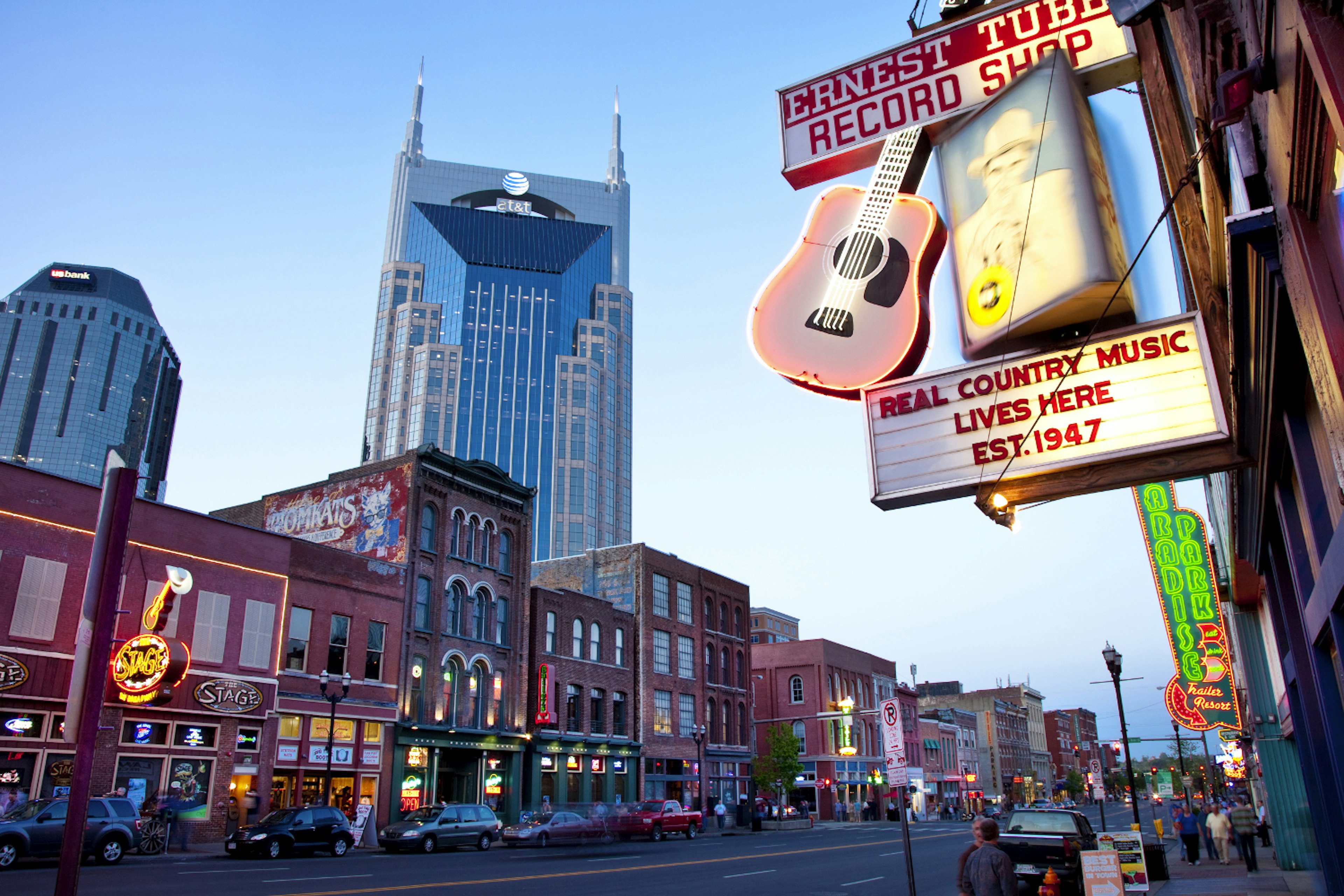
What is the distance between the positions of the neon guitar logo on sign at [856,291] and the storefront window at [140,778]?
90.6 ft

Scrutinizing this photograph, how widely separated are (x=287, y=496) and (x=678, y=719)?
2664 centimetres

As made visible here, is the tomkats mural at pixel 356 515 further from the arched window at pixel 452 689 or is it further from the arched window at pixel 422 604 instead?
the arched window at pixel 452 689

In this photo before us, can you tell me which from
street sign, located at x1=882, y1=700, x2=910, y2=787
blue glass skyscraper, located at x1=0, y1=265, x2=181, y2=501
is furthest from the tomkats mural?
blue glass skyscraper, located at x1=0, y1=265, x2=181, y2=501

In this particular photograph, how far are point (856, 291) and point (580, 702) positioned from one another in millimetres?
44093

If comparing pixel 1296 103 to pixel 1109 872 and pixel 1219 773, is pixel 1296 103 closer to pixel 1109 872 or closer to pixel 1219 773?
pixel 1109 872

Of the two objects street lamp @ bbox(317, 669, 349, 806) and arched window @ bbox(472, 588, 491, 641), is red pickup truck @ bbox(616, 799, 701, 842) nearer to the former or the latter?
arched window @ bbox(472, 588, 491, 641)

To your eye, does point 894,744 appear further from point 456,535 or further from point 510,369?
point 510,369

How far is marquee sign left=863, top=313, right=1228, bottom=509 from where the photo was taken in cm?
699

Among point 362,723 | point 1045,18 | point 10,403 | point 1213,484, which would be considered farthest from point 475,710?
point 10,403

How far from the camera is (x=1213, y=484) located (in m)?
30.0

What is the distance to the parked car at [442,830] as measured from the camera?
28.8 metres

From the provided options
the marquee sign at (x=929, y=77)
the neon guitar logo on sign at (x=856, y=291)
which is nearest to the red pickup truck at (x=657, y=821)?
the neon guitar logo on sign at (x=856, y=291)

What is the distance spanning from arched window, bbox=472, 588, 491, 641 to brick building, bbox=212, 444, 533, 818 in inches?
2.1

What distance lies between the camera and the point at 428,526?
4216cm
